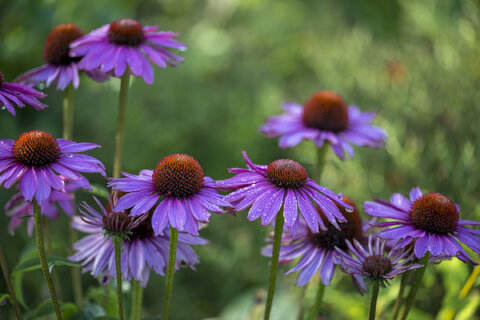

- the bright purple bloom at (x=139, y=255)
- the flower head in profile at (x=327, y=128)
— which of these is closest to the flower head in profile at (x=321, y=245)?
the bright purple bloom at (x=139, y=255)

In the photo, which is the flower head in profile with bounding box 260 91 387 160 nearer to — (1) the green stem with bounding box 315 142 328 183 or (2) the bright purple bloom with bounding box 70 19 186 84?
(1) the green stem with bounding box 315 142 328 183

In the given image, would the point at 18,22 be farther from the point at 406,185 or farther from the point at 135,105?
the point at 406,185

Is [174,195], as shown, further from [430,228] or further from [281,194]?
[430,228]

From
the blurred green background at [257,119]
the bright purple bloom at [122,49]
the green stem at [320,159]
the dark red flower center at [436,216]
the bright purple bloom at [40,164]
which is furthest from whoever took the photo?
the blurred green background at [257,119]

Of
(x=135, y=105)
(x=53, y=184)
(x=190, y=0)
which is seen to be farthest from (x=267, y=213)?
(x=190, y=0)

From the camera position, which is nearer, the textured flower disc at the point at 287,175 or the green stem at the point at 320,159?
the textured flower disc at the point at 287,175

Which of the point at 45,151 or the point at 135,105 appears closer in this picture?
the point at 45,151

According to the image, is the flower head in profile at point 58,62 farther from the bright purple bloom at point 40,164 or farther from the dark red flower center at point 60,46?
the bright purple bloom at point 40,164
